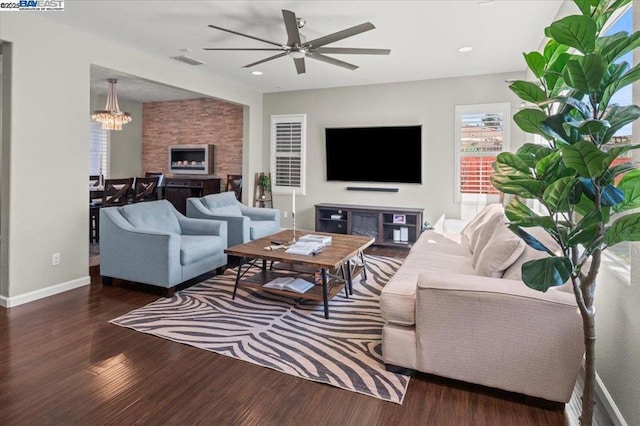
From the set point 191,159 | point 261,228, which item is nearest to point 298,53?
point 261,228

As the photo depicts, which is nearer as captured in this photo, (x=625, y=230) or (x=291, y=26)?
(x=625, y=230)

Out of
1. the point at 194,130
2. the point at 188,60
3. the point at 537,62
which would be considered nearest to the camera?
the point at 537,62

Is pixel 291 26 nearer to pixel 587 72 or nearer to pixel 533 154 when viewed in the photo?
pixel 533 154

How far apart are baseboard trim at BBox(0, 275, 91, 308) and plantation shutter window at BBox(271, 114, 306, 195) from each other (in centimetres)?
376

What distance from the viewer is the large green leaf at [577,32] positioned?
1.26 meters

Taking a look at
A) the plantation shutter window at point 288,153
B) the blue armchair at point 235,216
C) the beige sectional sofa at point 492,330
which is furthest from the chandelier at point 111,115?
the beige sectional sofa at point 492,330

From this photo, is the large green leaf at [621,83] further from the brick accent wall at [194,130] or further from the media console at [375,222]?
the brick accent wall at [194,130]

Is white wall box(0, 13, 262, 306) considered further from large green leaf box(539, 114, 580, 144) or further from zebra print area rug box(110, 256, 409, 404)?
large green leaf box(539, 114, 580, 144)

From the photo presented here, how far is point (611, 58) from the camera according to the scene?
128 cm

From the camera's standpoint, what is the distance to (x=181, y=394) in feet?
6.89

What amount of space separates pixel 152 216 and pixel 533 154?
3.86 metres

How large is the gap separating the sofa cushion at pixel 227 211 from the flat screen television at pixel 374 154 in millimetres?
1889

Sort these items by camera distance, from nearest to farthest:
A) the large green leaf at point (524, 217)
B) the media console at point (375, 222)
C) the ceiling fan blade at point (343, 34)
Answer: the large green leaf at point (524, 217), the ceiling fan blade at point (343, 34), the media console at point (375, 222)

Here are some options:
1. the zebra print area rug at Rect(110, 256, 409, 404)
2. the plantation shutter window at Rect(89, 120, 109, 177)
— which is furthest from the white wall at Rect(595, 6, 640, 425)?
the plantation shutter window at Rect(89, 120, 109, 177)
